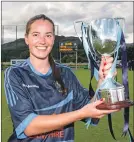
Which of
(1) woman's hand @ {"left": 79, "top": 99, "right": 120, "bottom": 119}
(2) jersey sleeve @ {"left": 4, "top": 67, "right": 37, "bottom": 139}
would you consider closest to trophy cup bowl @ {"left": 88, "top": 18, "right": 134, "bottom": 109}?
(1) woman's hand @ {"left": 79, "top": 99, "right": 120, "bottom": 119}

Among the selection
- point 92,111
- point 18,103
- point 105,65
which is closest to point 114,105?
point 92,111

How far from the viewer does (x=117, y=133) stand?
12.9ft

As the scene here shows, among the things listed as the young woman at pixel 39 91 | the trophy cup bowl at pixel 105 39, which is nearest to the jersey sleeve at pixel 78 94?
the young woman at pixel 39 91

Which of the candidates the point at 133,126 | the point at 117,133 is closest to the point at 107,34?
the point at 117,133

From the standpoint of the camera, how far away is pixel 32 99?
1.14m

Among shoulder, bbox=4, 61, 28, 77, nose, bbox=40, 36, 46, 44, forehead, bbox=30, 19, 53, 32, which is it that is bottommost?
shoulder, bbox=4, 61, 28, 77

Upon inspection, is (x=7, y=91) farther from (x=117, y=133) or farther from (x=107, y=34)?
(x=117, y=133)

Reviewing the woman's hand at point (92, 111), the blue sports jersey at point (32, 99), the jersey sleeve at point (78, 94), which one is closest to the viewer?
the woman's hand at point (92, 111)

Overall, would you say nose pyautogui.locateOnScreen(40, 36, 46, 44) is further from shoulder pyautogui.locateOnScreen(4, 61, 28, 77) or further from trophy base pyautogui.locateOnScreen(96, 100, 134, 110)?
trophy base pyautogui.locateOnScreen(96, 100, 134, 110)

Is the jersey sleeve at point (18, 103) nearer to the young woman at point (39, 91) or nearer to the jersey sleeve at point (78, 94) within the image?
the young woman at point (39, 91)

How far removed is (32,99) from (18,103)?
0.16 feet

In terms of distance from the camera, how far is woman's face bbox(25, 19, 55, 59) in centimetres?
115

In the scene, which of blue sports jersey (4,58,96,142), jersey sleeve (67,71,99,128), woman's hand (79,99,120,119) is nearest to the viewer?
woman's hand (79,99,120,119)

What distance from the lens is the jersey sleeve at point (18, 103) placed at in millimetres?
1111
